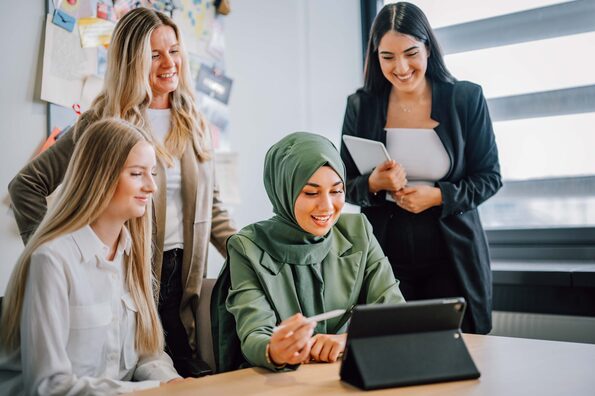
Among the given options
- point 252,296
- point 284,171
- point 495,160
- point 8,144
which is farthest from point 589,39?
point 8,144

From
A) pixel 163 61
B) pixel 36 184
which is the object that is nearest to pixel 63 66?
pixel 163 61

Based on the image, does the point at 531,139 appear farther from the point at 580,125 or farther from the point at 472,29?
the point at 472,29

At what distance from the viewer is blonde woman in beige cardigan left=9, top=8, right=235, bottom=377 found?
5.73 ft

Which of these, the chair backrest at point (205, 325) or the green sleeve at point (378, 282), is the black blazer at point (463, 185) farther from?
the chair backrest at point (205, 325)

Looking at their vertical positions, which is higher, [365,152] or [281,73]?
[281,73]

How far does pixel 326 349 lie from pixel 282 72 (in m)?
2.02

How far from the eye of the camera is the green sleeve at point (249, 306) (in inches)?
51.0

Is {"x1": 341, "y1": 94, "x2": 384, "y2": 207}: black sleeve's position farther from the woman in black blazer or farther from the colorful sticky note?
the colorful sticky note

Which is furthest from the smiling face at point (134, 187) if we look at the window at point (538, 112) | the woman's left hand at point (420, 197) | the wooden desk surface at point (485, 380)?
the window at point (538, 112)

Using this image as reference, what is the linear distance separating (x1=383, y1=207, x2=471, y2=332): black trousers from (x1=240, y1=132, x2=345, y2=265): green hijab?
1.24 feet

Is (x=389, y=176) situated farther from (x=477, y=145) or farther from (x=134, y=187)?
(x=134, y=187)

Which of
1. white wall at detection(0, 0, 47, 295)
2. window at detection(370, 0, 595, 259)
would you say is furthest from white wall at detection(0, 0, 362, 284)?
white wall at detection(0, 0, 47, 295)

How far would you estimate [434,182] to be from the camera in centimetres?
192

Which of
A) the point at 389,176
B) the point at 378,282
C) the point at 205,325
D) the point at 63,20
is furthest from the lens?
the point at 63,20
